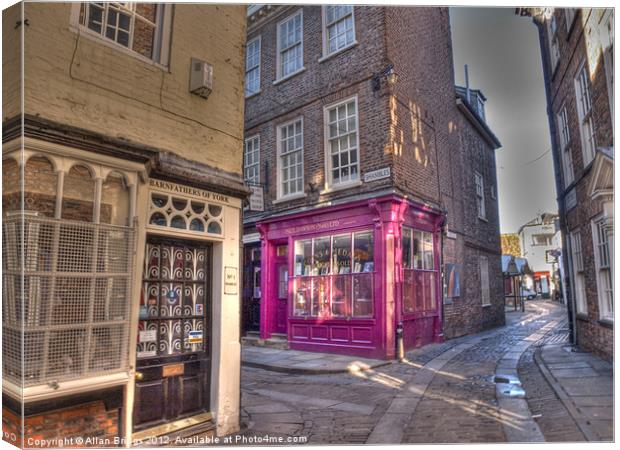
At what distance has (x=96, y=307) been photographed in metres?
3.77

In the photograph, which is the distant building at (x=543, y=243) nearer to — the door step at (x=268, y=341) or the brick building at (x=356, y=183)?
the brick building at (x=356, y=183)

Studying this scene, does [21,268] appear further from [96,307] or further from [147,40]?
[147,40]

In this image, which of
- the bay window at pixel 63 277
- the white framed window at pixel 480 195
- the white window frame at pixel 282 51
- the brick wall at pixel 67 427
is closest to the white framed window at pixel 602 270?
the bay window at pixel 63 277

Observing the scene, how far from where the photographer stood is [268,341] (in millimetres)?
11234

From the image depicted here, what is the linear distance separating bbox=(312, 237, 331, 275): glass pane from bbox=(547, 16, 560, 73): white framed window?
5809 millimetres

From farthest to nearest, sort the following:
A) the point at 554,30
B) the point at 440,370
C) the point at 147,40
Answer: the point at 554,30
the point at 440,370
the point at 147,40

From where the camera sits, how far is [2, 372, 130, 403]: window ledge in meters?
3.39

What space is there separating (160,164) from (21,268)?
55.9 inches

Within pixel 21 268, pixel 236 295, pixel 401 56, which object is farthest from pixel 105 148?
pixel 401 56

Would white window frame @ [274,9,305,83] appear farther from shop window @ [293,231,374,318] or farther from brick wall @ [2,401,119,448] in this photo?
brick wall @ [2,401,119,448]

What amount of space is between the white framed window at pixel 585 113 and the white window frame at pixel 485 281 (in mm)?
7220

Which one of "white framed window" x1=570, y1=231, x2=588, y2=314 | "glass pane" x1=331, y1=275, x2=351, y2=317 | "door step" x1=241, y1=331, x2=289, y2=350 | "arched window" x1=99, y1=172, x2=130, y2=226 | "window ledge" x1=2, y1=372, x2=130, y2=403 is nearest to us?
"window ledge" x1=2, y1=372, x2=130, y2=403

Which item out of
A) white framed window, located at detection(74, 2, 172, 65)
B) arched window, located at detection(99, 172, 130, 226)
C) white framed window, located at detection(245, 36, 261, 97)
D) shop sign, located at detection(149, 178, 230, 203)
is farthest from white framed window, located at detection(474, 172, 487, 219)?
arched window, located at detection(99, 172, 130, 226)

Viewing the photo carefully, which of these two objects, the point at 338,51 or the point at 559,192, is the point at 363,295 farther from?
the point at 338,51
